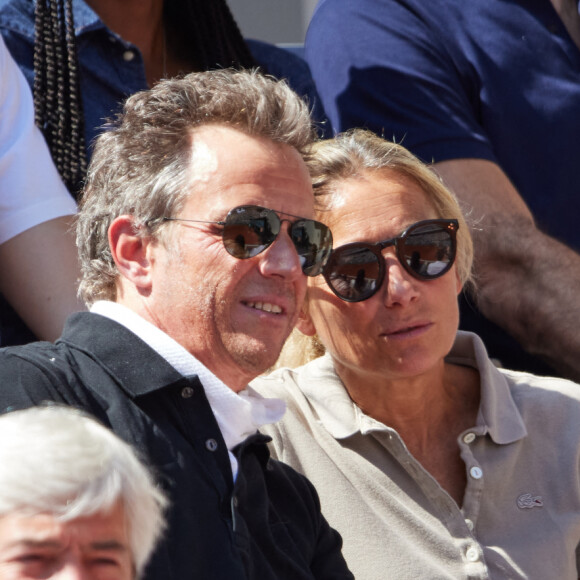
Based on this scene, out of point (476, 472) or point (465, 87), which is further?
point (465, 87)

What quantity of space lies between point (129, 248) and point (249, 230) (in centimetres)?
25

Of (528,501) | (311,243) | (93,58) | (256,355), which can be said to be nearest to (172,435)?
(256,355)

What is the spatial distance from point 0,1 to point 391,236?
4.18 ft

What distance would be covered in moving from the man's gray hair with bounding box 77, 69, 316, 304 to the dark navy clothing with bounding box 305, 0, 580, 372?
1010mm

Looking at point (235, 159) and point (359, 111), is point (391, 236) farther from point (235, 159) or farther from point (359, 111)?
point (359, 111)

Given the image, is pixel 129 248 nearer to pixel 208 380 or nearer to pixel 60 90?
pixel 208 380

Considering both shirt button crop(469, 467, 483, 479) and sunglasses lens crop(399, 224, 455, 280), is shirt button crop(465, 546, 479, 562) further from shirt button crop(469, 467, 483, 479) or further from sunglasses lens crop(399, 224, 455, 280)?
sunglasses lens crop(399, 224, 455, 280)

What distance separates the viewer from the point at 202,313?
214cm

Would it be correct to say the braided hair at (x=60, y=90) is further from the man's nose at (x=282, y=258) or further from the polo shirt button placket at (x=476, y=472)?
the polo shirt button placket at (x=476, y=472)

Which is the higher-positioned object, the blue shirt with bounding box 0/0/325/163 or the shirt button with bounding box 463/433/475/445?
the blue shirt with bounding box 0/0/325/163

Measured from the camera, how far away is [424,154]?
11.1 feet

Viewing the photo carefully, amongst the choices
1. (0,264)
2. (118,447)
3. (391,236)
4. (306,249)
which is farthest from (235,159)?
(118,447)

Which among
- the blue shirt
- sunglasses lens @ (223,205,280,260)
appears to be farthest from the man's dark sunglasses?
the blue shirt

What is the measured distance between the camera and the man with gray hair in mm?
1888
